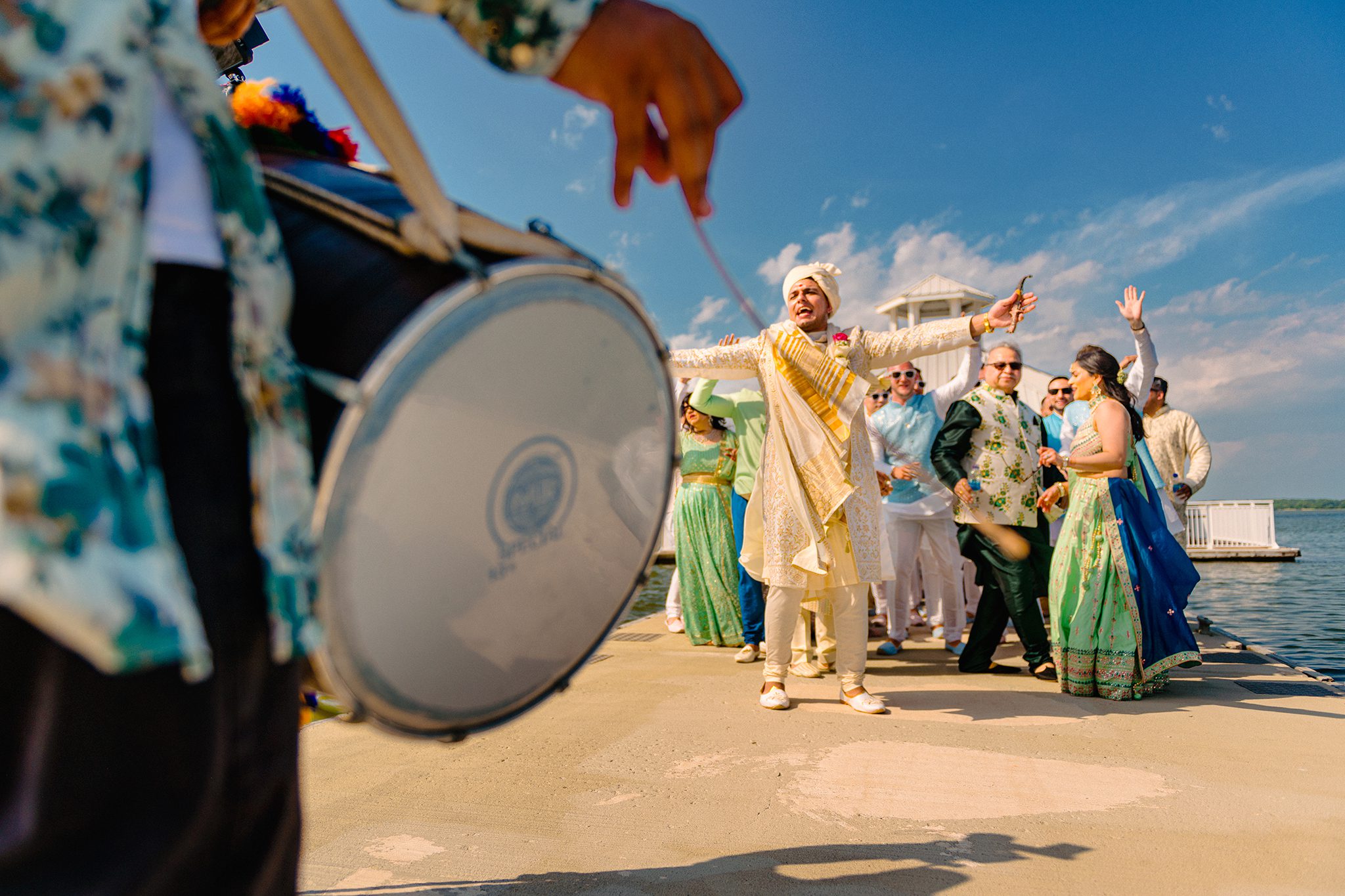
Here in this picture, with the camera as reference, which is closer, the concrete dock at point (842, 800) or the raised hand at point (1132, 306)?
the concrete dock at point (842, 800)

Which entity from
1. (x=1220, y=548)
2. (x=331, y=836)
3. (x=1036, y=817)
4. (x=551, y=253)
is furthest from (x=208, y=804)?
(x=1220, y=548)

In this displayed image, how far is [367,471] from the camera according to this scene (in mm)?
629

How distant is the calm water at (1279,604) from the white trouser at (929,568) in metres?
1.67

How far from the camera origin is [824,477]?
3.42 meters

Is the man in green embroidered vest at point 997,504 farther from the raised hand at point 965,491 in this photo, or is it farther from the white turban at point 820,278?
the white turban at point 820,278

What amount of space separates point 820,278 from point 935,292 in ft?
58.1

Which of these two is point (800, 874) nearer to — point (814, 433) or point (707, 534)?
point (814, 433)

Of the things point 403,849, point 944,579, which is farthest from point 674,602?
point 403,849

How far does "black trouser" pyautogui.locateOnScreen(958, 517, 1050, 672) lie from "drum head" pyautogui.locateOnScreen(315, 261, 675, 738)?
12.0 feet

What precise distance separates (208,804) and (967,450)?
423cm

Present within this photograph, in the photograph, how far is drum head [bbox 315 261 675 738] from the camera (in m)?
0.63

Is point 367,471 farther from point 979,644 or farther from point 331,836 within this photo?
point 979,644

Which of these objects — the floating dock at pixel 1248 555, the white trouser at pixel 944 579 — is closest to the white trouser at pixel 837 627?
the white trouser at pixel 944 579

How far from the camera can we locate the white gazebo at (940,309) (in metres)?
19.8
